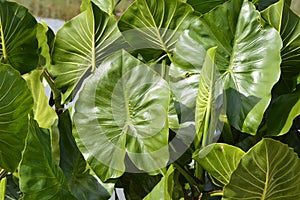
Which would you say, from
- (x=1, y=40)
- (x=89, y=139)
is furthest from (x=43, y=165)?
(x=1, y=40)

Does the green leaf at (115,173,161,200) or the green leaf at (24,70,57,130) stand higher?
the green leaf at (24,70,57,130)

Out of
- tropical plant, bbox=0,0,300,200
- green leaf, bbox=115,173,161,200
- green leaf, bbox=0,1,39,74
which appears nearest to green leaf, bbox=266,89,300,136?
tropical plant, bbox=0,0,300,200

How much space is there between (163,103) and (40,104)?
0.15 metres

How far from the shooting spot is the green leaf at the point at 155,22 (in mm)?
464

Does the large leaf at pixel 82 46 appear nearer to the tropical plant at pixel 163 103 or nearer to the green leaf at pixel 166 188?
the tropical plant at pixel 163 103


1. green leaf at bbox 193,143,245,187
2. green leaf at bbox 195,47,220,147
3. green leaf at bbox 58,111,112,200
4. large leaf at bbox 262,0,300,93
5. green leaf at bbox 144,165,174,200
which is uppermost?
large leaf at bbox 262,0,300,93

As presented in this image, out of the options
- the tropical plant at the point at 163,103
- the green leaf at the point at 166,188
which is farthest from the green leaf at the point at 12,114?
the green leaf at the point at 166,188

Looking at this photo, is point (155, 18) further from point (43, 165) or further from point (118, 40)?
point (43, 165)

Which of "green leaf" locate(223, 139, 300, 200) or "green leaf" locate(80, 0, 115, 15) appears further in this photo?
"green leaf" locate(80, 0, 115, 15)

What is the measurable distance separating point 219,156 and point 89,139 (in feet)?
0.36

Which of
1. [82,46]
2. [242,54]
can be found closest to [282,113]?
[242,54]

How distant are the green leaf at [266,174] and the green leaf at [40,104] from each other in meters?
0.18

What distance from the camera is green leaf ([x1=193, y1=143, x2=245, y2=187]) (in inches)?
15.6

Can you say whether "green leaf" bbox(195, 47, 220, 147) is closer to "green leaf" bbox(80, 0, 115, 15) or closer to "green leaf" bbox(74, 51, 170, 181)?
"green leaf" bbox(74, 51, 170, 181)
